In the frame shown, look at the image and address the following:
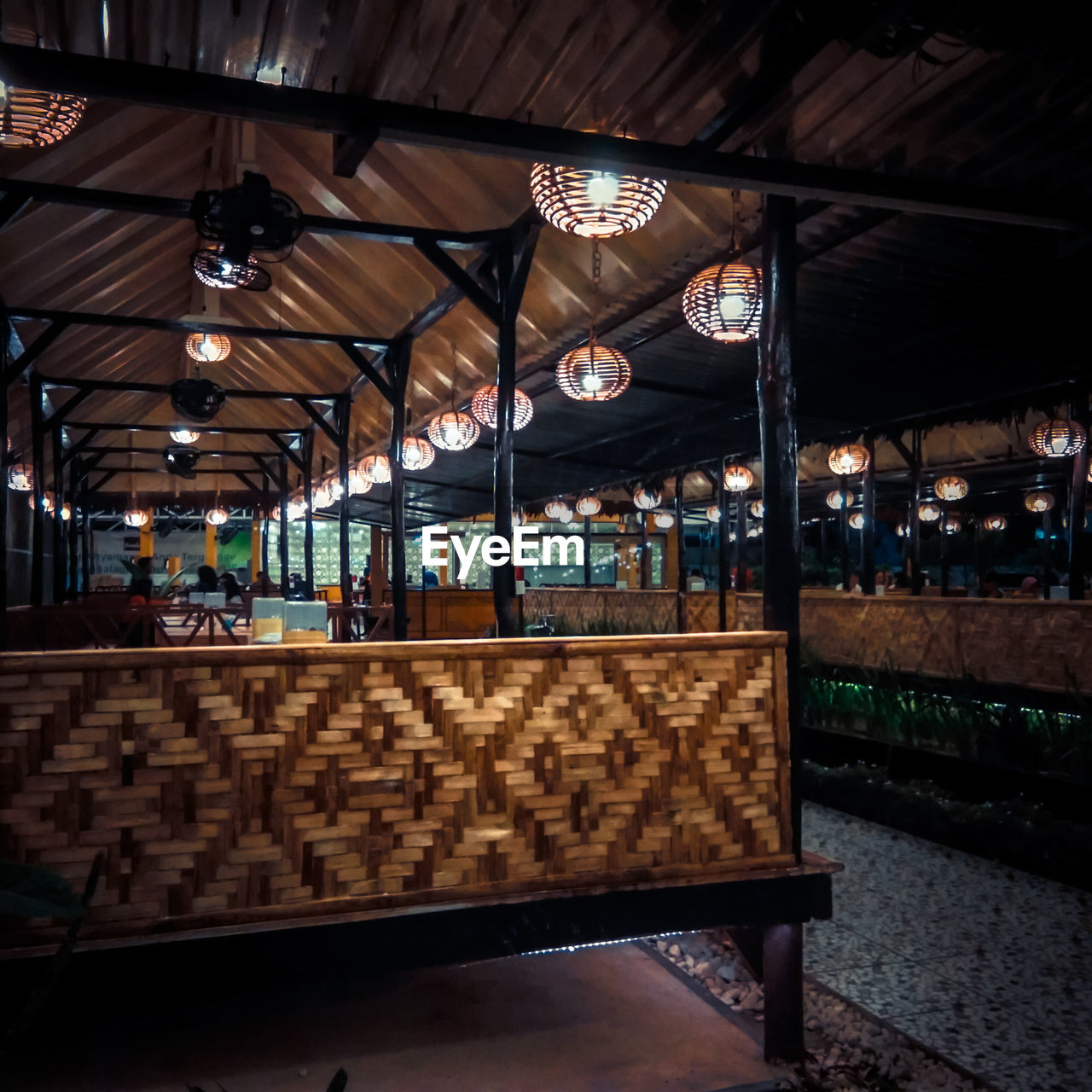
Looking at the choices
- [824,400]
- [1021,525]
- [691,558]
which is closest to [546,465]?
[824,400]

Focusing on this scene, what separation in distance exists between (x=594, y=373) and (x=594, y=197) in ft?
7.99

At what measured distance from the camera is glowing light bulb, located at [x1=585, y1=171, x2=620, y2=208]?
3.25 meters

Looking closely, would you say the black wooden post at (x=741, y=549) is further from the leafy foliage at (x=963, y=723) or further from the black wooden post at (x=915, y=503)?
the leafy foliage at (x=963, y=723)

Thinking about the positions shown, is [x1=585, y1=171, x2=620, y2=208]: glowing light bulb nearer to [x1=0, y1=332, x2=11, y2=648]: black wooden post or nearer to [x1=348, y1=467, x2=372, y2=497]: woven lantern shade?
[x1=0, y1=332, x2=11, y2=648]: black wooden post

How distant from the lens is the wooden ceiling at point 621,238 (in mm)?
3135

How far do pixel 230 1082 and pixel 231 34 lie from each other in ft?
12.7

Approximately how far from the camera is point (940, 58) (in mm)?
3277

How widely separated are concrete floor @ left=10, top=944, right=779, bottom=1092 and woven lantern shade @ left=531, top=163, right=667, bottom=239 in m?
2.72

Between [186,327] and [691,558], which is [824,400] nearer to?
[186,327]

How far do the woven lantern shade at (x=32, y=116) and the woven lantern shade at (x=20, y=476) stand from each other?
318 inches

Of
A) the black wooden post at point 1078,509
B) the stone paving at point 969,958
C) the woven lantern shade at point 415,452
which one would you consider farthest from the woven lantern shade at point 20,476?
the black wooden post at point 1078,509

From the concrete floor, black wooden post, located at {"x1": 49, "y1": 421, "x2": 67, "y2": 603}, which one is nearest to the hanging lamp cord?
the concrete floor

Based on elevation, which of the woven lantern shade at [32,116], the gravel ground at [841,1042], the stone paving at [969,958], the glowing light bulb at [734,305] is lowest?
the gravel ground at [841,1042]

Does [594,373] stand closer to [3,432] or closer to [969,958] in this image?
[969,958]
